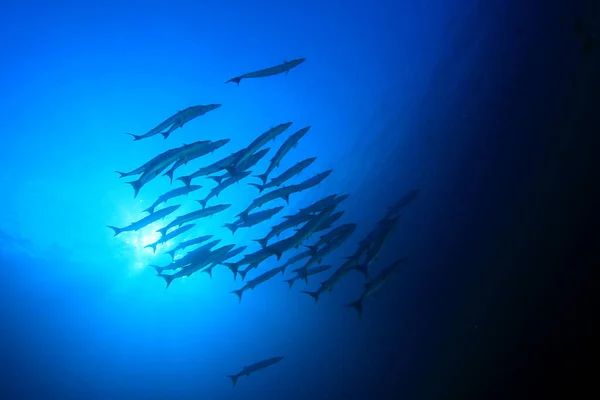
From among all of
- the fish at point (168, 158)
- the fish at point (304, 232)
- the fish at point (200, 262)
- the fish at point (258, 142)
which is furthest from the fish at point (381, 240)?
the fish at point (168, 158)

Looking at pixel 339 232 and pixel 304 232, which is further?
pixel 339 232

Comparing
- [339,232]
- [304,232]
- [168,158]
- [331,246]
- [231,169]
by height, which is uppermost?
[168,158]

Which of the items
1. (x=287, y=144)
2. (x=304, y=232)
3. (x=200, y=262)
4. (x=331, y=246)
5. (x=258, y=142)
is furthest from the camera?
(x=200, y=262)

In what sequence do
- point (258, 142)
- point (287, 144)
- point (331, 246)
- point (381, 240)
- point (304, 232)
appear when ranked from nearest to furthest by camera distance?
point (258, 142), point (287, 144), point (304, 232), point (381, 240), point (331, 246)

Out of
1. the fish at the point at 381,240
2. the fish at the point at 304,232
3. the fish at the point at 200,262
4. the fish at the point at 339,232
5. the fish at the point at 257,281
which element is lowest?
the fish at the point at 381,240

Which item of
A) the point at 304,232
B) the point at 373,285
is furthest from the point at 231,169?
the point at 373,285

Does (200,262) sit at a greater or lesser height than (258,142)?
lesser

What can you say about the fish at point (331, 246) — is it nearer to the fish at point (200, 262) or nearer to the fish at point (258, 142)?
the fish at point (200, 262)

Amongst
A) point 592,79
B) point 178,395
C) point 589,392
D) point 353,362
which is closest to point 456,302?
point 589,392

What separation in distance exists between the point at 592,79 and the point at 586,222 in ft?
12.9

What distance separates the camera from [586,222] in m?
9.27

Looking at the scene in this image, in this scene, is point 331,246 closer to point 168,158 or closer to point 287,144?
point 287,144

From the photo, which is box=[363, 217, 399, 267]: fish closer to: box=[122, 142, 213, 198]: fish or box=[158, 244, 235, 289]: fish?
box=[158, 244, 235, 289]: fish

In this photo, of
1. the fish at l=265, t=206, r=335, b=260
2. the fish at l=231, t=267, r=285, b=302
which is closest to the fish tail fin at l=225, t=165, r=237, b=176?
the fish at l=265, t=206, r=335, b=260
